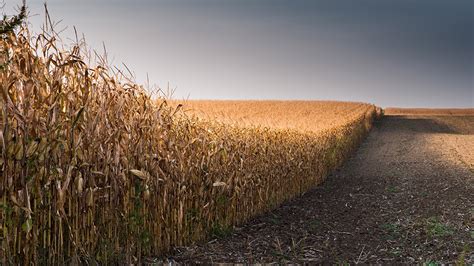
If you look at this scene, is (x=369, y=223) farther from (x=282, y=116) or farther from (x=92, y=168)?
(x=282, y=116)

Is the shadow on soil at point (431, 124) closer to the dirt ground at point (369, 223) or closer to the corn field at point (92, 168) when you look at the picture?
the dirt ground at point (369, 223)

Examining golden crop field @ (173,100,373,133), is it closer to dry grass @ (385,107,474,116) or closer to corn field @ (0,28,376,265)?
corn field @ (0,28,376,265)

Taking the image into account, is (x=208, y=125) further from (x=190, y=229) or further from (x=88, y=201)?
(x=88, y=201)

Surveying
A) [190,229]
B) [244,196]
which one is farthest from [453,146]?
[190,229]

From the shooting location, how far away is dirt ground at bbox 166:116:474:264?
856 centimetres

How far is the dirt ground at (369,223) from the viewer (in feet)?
28.1

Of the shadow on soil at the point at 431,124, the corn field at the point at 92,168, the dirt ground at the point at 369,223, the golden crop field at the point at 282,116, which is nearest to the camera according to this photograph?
the corn field at the point at 92,168

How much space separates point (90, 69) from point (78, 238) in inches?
72.9

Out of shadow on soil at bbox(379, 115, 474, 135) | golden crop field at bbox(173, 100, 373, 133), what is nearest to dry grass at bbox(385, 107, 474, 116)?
shadow on soil at bbox(379, 115, 474, 135)

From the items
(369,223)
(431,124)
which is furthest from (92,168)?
(431,124)

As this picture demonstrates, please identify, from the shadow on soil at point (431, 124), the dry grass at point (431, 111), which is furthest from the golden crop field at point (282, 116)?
the dry grass at point (431, 111)

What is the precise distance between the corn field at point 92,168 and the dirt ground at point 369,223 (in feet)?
2.59

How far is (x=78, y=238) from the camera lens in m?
5.84

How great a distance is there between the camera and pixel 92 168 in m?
6.04
